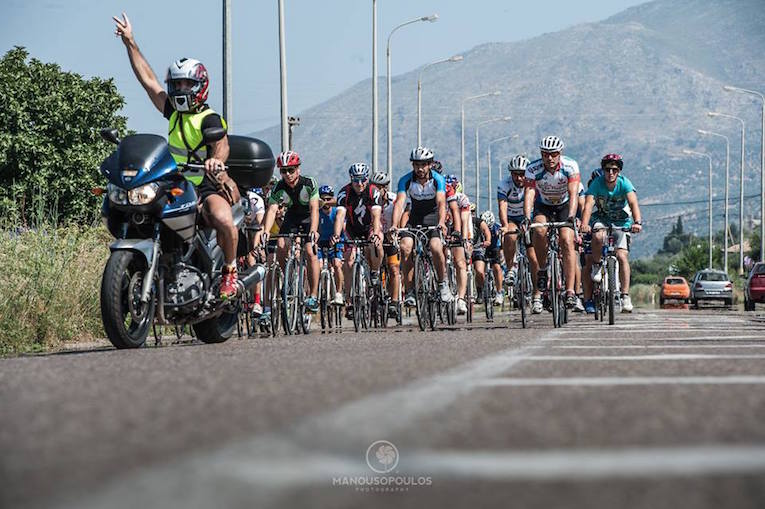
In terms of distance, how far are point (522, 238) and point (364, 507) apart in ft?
41.3

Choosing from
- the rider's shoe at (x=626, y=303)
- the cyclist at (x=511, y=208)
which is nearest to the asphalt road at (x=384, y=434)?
the cyclist at (x=511, y=208)

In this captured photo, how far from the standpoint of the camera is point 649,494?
10.6ft

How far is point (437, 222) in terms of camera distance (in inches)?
641

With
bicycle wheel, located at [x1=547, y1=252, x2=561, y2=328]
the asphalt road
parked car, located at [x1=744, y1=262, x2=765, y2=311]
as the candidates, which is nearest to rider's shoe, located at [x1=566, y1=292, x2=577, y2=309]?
bicycle wheel, located at [x1=547, y1=252, x2=561, y2=328]

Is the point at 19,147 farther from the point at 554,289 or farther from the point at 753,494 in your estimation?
the point at 753,494

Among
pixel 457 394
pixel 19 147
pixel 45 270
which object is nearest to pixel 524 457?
pixel 457 394

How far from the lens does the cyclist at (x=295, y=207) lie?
14.9 meters

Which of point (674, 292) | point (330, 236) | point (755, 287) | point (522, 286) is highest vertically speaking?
point (330, 236)

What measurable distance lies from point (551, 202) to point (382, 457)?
12.2 m

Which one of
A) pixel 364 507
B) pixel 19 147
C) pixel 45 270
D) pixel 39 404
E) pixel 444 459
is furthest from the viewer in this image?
pixel 19 147

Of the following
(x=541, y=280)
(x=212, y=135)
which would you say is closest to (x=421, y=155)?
(x=541, y=280)

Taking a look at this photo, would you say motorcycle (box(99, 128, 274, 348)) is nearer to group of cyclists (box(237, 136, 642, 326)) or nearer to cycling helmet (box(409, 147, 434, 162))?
group of cyclists (box(237, 136, 642, 326))

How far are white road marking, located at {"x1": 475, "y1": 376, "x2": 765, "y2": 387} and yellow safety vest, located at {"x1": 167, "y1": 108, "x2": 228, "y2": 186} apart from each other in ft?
15.7

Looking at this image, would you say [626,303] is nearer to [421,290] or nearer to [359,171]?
[421,290]
